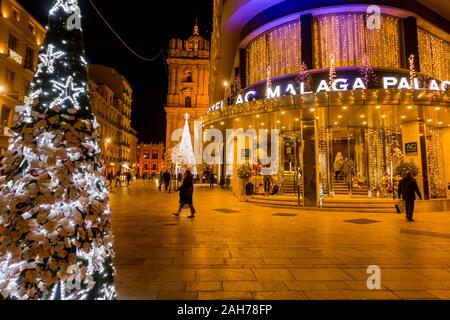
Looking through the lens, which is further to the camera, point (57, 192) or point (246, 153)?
point (246, 153)

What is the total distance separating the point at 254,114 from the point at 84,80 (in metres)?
12.6

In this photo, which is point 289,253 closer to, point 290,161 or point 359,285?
point 359,285

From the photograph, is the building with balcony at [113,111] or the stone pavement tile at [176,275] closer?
the stone pavement tile at [176,275]

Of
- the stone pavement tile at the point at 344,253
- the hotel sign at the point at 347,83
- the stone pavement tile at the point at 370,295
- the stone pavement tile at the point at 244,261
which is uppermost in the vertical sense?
the hotel sign at the point at 347,83

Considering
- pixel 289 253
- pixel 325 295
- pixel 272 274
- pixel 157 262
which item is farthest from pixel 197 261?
pixel 325 295

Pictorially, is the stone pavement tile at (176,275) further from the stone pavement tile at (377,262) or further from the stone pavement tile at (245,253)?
the stone pavement tile at (377,262)

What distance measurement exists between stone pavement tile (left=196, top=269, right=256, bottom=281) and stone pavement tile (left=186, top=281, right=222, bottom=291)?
0.17 metres

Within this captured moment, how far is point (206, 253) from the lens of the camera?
5.93 meters

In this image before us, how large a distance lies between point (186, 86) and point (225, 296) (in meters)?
65.9

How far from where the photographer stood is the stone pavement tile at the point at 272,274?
447cm

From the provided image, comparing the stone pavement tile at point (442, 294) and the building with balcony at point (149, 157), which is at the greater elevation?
the building with balcony at point (149, 157)

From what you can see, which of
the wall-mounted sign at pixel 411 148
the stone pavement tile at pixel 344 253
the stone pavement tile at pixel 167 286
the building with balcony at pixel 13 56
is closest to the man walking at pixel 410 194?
the stone pavement tile at pixel 344 253

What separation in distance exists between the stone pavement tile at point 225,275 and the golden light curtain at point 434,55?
18.4 m

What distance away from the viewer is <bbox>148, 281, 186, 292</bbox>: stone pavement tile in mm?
4008
